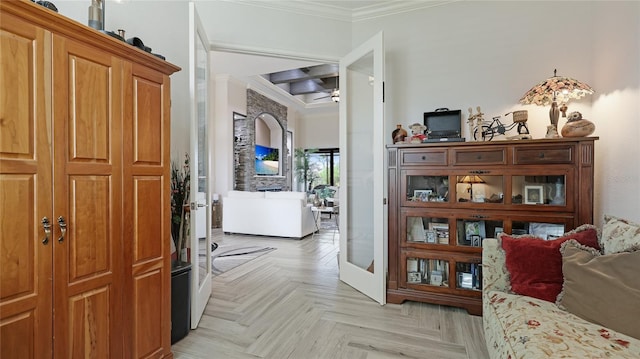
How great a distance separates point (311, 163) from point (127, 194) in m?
8.65

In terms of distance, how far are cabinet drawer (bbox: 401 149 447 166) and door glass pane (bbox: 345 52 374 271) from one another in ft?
1.24

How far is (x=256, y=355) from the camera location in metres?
1.94

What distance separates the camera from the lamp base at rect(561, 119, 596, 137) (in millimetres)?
2230

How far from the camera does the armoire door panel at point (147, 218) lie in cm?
160

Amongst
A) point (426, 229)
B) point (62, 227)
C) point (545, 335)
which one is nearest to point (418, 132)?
point (426, 229)

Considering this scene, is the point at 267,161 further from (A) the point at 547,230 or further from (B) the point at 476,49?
(A) the point at 547,230

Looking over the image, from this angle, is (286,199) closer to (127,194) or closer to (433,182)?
(433,182)

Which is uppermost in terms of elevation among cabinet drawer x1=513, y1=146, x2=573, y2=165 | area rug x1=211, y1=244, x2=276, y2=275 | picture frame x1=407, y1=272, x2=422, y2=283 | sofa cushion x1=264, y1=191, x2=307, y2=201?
cabinet drawer x1=513, y1=146, x2=573, y2=165

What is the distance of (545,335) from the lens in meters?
1.34

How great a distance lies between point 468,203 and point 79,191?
2705mm

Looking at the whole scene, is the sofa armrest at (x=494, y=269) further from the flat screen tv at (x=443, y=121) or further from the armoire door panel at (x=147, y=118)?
the armoire door panel at (x=147, y=118)

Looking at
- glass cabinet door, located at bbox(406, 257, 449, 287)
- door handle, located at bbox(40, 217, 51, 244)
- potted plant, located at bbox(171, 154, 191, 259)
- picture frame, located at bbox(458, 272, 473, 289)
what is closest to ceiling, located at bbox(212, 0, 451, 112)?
potted plant, located at bbox(171, 154, 191, 259)

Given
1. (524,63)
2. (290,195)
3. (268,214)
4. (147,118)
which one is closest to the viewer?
(147,118)

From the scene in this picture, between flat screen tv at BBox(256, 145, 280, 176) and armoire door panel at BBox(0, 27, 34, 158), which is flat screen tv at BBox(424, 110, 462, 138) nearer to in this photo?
armoire door panel at BBox(0, 27, 34, 158)
